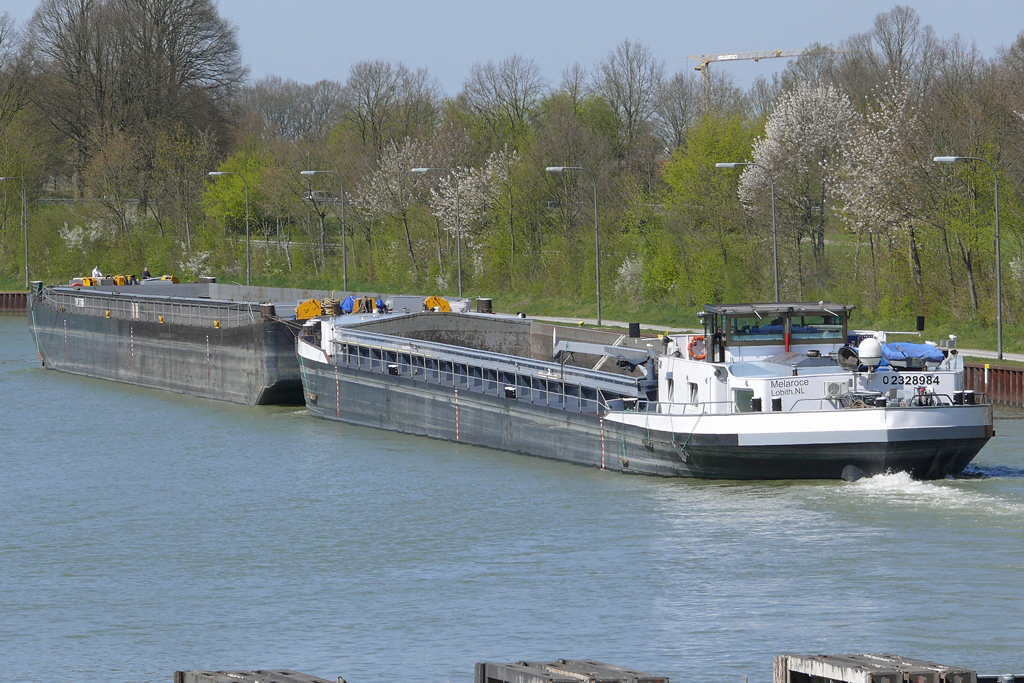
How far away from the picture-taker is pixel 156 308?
4972 cm

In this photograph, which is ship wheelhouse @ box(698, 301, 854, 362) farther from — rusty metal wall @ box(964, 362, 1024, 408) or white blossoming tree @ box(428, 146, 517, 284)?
white blossoming tree @ box(428, 146, 517, 284)

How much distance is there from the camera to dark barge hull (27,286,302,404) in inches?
1679

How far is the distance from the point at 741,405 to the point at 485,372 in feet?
33.0

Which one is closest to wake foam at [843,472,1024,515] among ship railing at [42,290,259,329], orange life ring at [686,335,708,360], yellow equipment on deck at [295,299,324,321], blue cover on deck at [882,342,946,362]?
blue cover on deck at [882,342,946,362]

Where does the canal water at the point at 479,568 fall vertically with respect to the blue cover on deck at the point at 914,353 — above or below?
below

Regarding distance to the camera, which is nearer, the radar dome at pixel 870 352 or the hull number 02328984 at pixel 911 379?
the hull number 02328984 at pixel 911 379

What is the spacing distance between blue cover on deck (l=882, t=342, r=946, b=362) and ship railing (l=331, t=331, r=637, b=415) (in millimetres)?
5320

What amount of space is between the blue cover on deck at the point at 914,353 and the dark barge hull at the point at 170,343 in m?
21.5

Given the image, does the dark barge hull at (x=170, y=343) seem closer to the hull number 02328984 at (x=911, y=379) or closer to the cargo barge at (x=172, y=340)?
the cargo barge at (x=172, y=340)

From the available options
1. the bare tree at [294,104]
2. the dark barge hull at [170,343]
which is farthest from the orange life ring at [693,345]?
the bare tree at [294,104]

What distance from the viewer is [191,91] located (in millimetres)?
95625

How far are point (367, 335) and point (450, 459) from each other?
296 inches

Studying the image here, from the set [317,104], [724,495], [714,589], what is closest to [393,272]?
[724,495]

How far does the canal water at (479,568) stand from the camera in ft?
56.7
